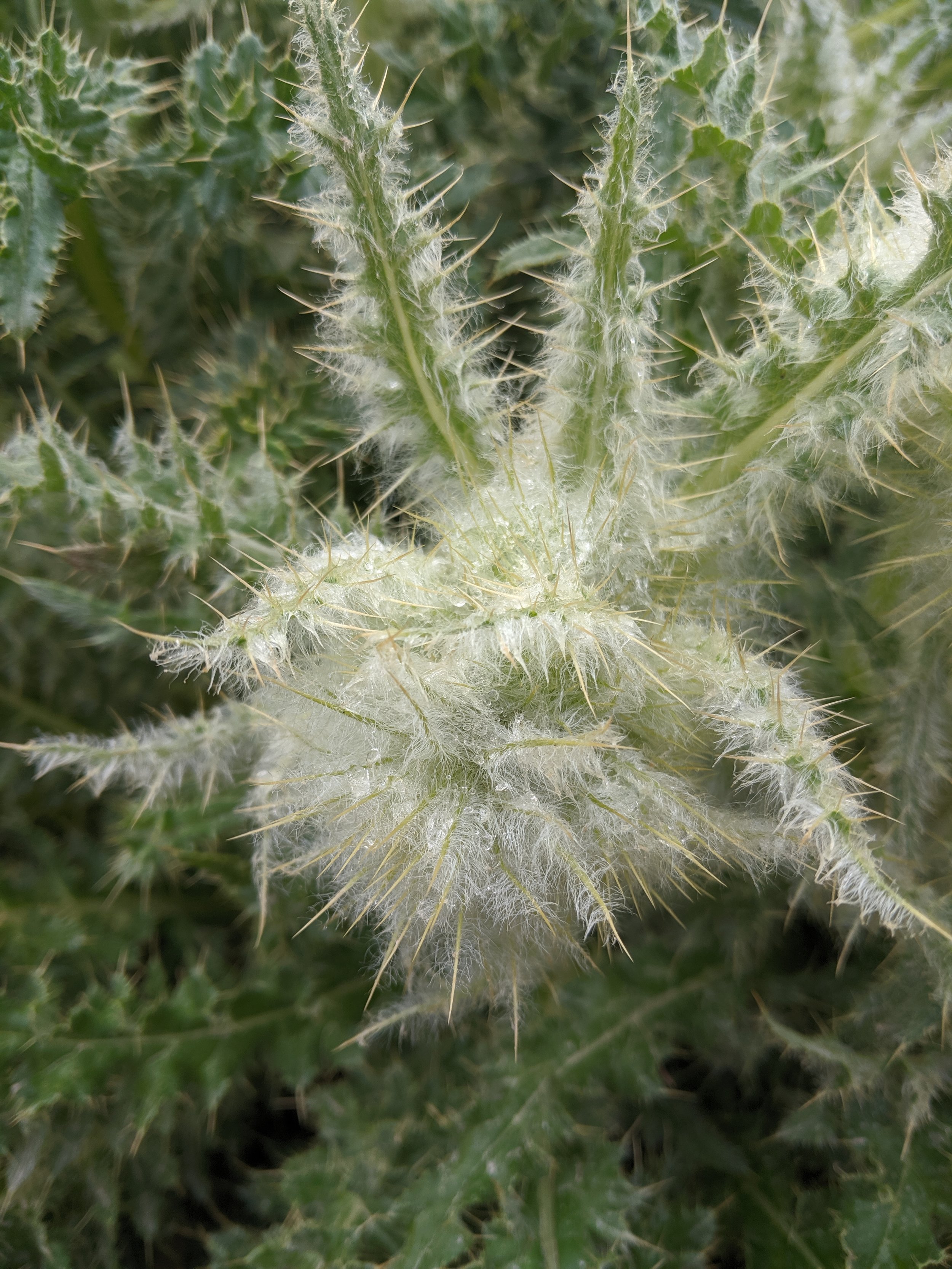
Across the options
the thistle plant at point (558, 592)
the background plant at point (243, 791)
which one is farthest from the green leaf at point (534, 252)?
the thistle plant at point (558, 592)

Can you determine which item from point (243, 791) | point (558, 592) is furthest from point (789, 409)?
point (243, 791)

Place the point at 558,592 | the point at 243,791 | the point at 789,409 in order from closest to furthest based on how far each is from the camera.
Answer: the point at 558,592 → the point at 789,409 → the point at 243,791

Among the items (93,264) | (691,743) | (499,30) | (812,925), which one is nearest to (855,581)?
(691,743)

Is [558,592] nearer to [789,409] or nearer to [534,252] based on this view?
[789,409]

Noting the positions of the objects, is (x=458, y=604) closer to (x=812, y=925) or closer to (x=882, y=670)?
(x=882, y=670)

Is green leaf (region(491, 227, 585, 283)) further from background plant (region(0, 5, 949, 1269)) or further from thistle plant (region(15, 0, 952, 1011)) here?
thistle plant (region(15, 0, 952, 1011))

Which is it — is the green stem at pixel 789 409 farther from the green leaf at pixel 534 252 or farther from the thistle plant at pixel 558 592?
the green leaf at pixel 534 252
